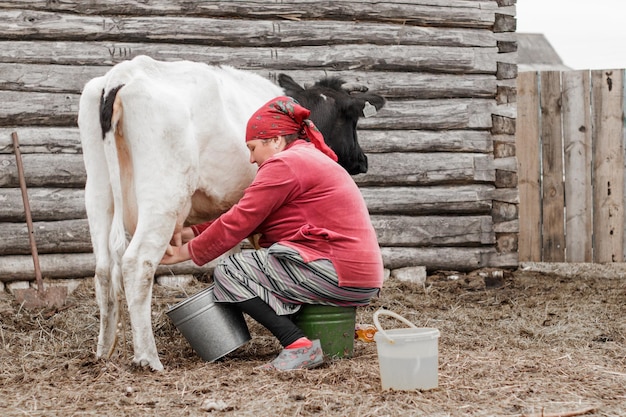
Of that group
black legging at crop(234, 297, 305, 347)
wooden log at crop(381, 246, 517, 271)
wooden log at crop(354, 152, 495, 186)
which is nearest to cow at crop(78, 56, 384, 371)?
black legging at crop(234, 297, 305, 347)

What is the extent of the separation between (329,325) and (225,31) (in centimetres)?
358

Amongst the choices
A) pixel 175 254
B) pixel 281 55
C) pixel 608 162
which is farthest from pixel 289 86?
pixel 608 162

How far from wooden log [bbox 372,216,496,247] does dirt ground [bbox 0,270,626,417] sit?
1.32 metres

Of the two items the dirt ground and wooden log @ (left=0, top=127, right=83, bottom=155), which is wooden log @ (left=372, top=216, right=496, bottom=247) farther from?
wooden log @ (left=0, top=127, right=83, bottom=155)

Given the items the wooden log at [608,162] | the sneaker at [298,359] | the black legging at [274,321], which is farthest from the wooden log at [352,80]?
the sneaker at [298,359]

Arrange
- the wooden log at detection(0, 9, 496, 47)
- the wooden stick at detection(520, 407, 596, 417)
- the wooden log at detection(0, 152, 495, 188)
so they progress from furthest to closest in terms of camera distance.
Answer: the wooden log at detection(0, 152, 495, 188)
the wooden log at detection(0, 9, 496, 47)
the wooden stick at detection(520, 407, 596, 417)

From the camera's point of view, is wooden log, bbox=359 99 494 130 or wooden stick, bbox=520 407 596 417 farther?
wooden log, bbox=359 99 494 130

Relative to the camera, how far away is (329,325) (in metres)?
4.13

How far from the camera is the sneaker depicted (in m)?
3.86

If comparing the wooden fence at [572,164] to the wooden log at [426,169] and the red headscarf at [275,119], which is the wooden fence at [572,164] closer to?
the wooden log at [426,169]

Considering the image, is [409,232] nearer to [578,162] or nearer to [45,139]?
[578,162]

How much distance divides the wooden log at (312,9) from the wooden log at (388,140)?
1.02 m

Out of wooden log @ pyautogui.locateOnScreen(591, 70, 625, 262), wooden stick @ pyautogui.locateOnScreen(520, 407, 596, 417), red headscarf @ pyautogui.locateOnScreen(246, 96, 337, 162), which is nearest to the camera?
wooden stick @ pyautogui.locateOnScreen(520, 407, 596, 417)

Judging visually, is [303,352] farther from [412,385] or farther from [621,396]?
[621,396]
